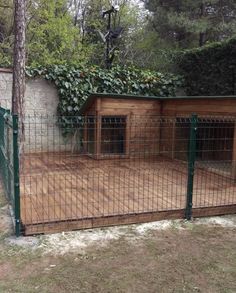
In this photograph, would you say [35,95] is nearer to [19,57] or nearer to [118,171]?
[19,57]

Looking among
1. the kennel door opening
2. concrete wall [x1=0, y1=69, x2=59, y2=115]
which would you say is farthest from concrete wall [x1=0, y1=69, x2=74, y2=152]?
the kennel door opening

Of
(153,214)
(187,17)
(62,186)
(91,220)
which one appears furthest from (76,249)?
(187,17)

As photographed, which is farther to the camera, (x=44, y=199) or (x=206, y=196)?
(x=206, y=196)

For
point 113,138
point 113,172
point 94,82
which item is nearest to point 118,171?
point 113,172

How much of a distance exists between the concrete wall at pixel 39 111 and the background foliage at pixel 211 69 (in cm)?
344

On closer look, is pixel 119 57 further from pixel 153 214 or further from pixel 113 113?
pixel 153 214

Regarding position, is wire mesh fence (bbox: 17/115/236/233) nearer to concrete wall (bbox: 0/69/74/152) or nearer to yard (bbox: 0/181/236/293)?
concrete wall (bbox: 0/69/74/152)

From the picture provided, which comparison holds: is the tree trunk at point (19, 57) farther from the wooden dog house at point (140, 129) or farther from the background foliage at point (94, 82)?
the background foliage at point (94, 82)

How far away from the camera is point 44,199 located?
14.1 feet

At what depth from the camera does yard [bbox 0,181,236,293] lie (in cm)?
256

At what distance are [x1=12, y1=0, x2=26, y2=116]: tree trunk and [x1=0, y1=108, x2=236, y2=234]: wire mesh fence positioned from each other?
0.42 metres

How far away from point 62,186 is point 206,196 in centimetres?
196

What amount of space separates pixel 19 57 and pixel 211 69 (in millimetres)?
4846

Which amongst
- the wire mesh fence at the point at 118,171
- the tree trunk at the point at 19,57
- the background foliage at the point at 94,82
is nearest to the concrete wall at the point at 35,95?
the background foliage at the point at 94,82
